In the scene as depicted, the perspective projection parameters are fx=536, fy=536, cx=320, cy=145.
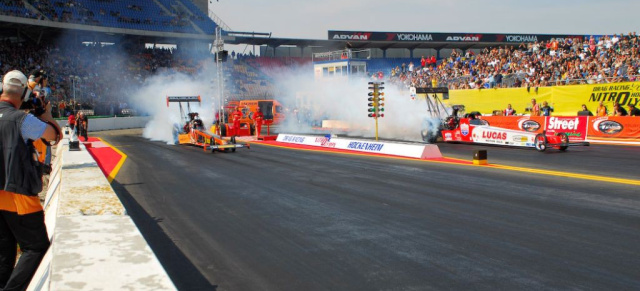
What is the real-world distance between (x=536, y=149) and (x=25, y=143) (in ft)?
54.7

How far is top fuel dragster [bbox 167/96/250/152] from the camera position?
18938mm

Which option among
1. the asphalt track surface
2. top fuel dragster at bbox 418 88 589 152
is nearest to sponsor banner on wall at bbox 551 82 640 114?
top fuel dragster at bbox 418 88 589 152

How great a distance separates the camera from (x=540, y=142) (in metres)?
17.3

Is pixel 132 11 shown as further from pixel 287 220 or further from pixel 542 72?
pixel 287 220

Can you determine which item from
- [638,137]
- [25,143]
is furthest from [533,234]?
[638,137]

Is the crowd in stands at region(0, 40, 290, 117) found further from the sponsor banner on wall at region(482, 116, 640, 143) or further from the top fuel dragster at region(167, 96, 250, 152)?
the sponsor banner on wall at region(482, 116, 640, 143)

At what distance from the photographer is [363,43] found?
64.5m

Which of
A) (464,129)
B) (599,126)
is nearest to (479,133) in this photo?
(464,129)

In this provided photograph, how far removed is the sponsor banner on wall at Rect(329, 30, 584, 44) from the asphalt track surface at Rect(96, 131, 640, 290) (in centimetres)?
5030

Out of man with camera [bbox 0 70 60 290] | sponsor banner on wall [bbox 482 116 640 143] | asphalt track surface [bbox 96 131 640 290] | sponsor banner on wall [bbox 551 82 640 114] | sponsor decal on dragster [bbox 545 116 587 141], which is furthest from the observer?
sponsor banner on wall [bbox 551 82 640 114]

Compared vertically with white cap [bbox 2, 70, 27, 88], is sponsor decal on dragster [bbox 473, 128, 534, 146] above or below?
below

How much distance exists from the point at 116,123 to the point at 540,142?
33258 mm

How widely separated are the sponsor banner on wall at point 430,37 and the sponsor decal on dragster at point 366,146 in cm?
4363

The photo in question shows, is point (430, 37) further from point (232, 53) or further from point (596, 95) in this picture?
point (596, 95)
